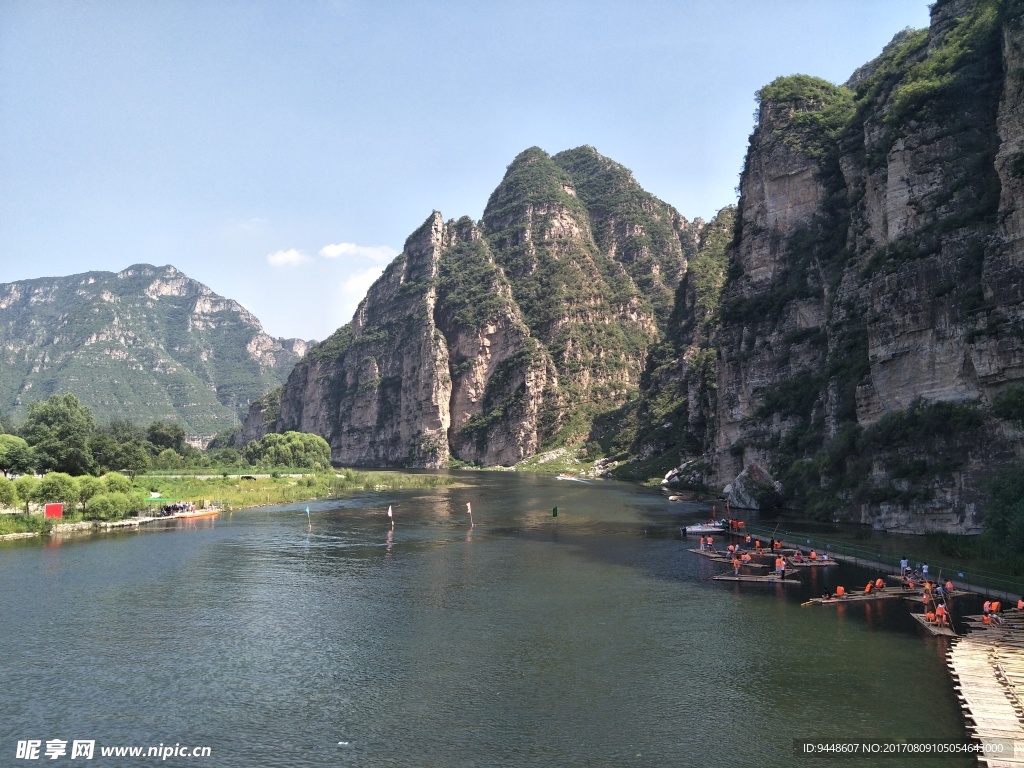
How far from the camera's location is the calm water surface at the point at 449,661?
25625mm

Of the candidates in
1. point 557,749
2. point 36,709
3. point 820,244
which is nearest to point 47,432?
point 36,709

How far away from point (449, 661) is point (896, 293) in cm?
6190

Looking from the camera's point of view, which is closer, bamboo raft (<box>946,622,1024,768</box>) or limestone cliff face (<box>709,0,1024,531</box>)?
bamboo raft (<box>946,622,1024,768</box>)

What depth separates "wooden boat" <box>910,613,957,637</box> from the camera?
3600 centimetres

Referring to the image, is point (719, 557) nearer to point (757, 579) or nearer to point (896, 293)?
point (757, 579)

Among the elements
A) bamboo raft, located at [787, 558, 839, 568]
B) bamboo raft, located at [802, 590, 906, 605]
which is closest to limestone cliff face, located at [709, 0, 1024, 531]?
bamboo raft, located at [787, 558, 839, 568]

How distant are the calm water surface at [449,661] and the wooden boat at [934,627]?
1035 mm

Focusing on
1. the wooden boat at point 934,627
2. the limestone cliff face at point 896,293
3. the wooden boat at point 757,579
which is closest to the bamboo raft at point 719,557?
the wooden boat at point 757,579

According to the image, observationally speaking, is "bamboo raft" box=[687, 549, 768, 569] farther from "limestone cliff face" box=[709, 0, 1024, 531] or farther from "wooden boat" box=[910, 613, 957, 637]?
"wooden boat" box=[910, 613, 957, 637]

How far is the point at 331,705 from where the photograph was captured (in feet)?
94.4

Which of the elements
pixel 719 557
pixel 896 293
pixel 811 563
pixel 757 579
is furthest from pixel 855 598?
pixel 896 293

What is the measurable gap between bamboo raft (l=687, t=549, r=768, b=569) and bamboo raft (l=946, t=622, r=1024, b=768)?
71.1 feet

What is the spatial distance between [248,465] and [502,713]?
452 feet

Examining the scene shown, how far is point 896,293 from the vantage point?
234 ft
